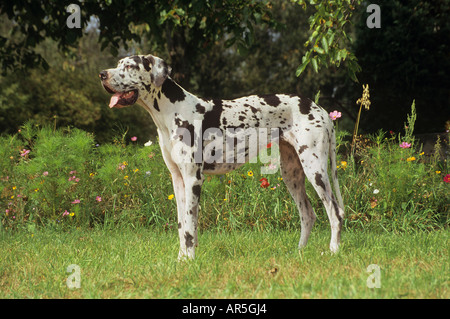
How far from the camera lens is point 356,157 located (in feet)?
25.3

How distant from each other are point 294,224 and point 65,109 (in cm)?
995

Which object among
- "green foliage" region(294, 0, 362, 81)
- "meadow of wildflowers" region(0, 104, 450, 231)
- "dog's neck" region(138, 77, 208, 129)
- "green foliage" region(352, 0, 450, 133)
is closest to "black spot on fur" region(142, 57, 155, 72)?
"dog's neck" region(138, 77, 208, 129)

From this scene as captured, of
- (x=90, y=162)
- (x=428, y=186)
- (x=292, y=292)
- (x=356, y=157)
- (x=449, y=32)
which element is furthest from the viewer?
(x=449, y=32)

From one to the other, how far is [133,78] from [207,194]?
2.61m

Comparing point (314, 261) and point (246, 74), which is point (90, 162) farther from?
point (246, 74)

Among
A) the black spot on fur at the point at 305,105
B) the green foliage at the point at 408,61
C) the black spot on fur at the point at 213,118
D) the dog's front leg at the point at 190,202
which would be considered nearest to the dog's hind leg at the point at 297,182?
the black spot on fur at the point at 305,105

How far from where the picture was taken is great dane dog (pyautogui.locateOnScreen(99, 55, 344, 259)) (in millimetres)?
4031

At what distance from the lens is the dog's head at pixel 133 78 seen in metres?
3.96

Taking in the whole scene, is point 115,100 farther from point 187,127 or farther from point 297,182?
point 297,182

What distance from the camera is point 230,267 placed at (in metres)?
3.92

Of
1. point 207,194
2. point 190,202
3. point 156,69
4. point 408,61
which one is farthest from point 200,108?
point 408,61

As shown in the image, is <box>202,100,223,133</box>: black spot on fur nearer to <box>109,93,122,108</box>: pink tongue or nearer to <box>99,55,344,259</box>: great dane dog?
<box>99,55,344,259</box>: great dane dog

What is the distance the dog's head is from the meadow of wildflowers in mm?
2163

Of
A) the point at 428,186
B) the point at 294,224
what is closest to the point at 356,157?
the point at 428,186
